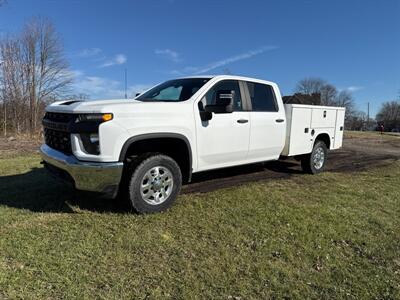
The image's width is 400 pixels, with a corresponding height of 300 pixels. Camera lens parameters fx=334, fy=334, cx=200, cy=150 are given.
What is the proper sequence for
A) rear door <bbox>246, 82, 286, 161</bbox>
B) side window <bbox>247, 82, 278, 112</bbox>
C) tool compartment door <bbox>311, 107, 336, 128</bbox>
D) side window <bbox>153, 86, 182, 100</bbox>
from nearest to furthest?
side window <bbox>153, 86, 182, 100</bbox> < rear door <bbox>246, 82, 286, 161</bbox> < side window <bbox>247, 82, 278, 112</bbox> < tool compartment door <bbox>311, 107, 336, 128</bbox>

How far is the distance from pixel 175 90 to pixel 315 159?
4.01 m

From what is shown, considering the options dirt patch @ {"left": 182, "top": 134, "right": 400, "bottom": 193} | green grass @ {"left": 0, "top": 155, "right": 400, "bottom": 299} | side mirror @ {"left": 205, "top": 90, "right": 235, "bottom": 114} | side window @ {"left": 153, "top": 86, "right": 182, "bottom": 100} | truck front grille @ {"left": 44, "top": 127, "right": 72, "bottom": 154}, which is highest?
side window @ {"left": 153, "top": 86, "right": 182, "bottom": 100}

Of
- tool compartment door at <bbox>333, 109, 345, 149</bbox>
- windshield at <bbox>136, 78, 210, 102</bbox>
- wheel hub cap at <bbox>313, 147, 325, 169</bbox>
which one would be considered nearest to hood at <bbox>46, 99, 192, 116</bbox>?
windshield at <bbox>136, 78, 210, 102</bbox>

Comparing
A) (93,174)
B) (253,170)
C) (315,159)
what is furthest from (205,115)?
(315,159)

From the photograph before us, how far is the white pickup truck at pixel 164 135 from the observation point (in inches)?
160

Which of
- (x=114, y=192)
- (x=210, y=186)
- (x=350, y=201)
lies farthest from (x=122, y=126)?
(x=350, y=201)

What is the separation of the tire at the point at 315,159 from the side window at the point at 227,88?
2818 mm

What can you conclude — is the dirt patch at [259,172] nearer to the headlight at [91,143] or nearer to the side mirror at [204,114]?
the side mirror at [204,114]

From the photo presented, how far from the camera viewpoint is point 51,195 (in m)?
5.30

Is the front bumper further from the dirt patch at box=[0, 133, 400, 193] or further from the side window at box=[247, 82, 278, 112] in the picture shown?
the side window at box=[247, 82, 278, 112]

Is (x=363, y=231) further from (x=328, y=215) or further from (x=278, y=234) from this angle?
(x=278, y=234)

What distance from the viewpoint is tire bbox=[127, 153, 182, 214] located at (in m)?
4.34

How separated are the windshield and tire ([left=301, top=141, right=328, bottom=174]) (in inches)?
137

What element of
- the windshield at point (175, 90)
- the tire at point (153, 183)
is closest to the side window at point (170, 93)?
the windshield at point (175, 90)
